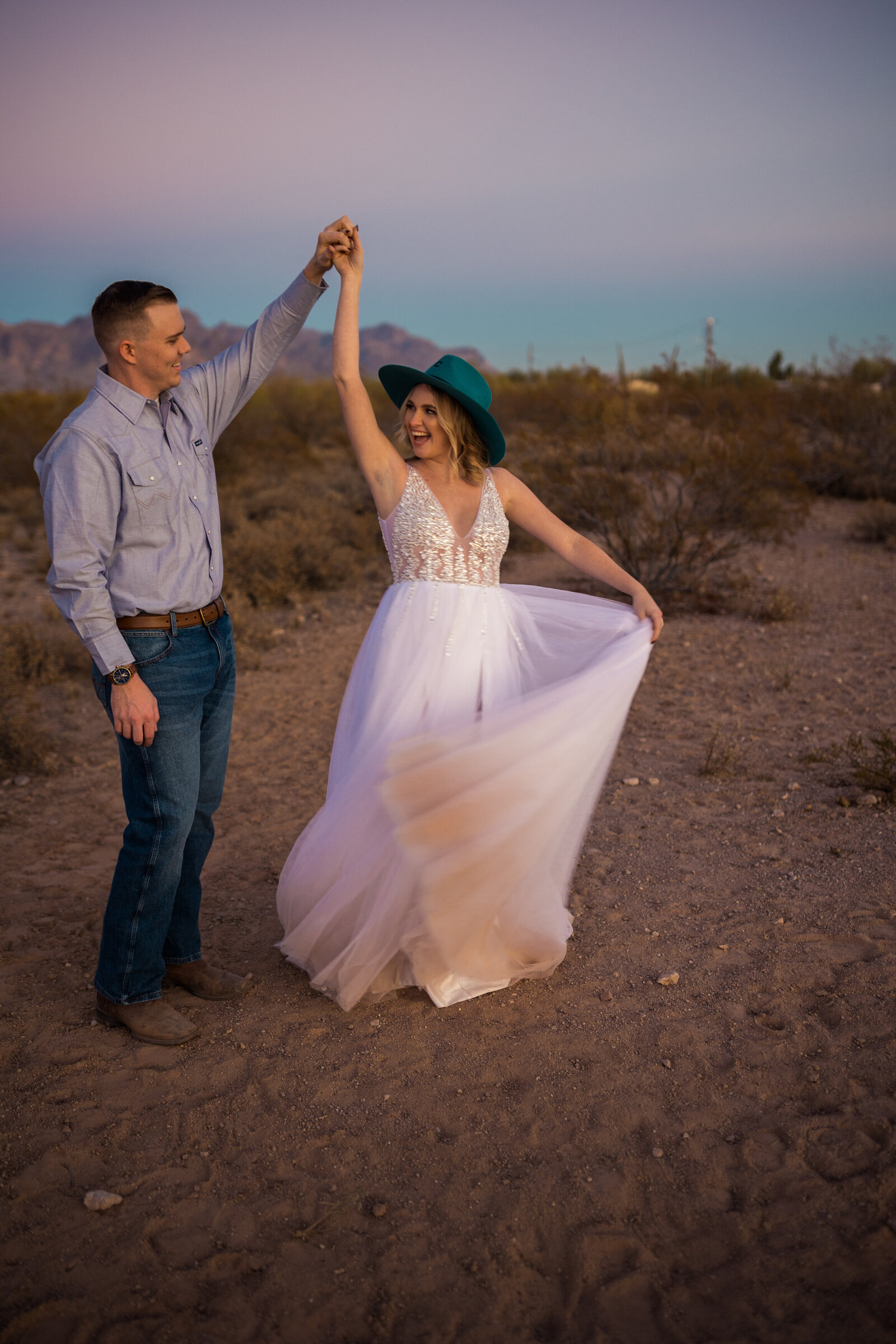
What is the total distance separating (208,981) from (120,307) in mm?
2389

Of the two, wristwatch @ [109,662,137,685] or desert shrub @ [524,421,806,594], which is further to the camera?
desert shrub @ [524,421,806,594]

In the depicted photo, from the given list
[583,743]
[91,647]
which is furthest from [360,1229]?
[91,647]

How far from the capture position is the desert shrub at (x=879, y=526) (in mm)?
12398

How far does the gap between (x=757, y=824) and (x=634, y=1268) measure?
9.48 ft

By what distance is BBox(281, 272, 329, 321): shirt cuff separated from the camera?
125 inches

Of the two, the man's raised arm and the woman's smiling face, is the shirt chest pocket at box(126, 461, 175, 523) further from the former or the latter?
the woman's smiling face

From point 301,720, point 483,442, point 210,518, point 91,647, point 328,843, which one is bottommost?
point 301,720

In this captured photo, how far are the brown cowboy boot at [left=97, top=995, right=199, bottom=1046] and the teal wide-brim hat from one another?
92.6 inches

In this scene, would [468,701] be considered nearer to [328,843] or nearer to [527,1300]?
[328,843]

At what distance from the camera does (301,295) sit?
A: 10.5ft

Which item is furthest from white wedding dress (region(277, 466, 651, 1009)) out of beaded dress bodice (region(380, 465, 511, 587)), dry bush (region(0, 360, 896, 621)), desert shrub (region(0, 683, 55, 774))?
dry bush (region(0, 360, 896, 621))

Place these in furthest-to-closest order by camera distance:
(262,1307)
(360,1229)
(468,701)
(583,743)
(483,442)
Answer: (483,442) < (468,701) < (583,743) < (360,1229) < (262,1307)

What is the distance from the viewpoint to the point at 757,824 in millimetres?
4754

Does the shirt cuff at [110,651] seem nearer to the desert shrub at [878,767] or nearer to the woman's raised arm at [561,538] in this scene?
the woman's raised arm at [561,538]
